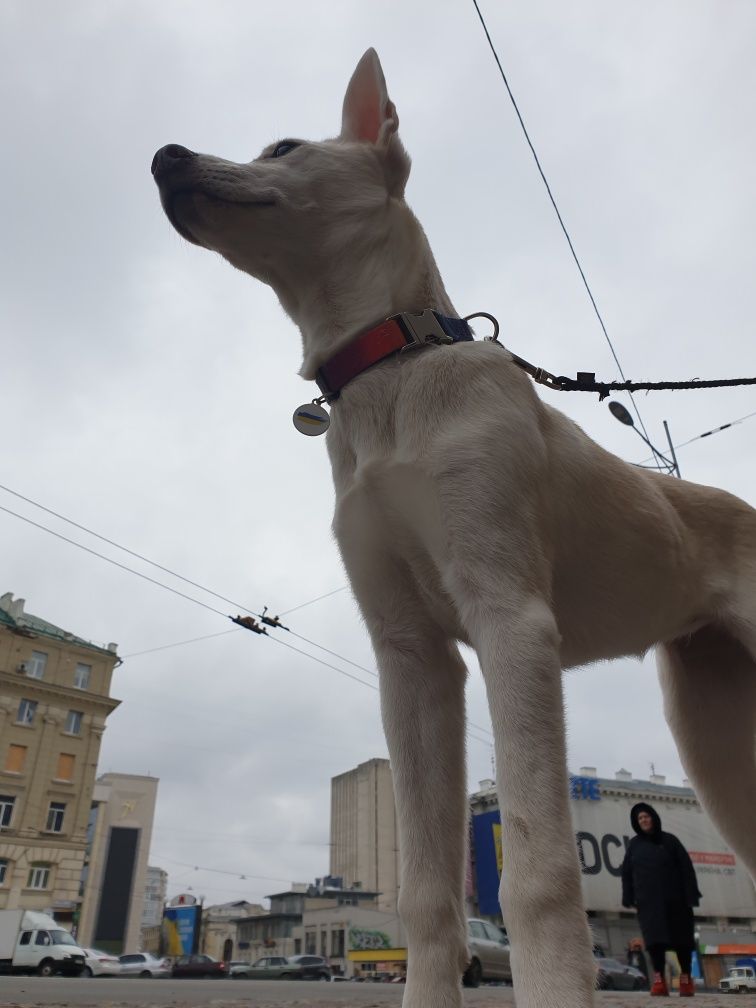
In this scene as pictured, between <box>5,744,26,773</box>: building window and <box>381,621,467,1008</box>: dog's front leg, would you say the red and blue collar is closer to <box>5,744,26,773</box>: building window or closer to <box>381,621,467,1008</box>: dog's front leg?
<box>381,621,467,1008</box>: dog's front leg

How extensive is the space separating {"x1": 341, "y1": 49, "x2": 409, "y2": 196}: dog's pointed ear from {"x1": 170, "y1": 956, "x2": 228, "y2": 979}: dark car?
128 ft

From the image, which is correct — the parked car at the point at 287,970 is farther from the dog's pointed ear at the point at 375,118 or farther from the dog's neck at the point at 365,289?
the dog's pointed ear at the point at 375,118

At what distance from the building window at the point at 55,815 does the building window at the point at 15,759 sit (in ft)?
8.17

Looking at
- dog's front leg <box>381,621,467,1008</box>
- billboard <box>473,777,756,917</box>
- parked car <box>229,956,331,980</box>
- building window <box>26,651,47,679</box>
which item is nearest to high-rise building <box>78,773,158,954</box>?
parked car <box>229,956,331,980</box>

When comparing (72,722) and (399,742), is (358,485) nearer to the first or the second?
(399,742)

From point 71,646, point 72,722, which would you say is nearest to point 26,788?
point 72,722

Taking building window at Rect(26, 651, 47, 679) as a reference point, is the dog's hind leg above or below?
below

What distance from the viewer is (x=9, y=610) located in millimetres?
43250

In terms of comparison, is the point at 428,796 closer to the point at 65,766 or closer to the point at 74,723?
the point at 65,766

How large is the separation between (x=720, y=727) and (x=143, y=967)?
3924 cm

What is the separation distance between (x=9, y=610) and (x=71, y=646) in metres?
4.22

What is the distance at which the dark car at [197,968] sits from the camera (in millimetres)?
34938

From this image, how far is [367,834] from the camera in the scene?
77.6 meters

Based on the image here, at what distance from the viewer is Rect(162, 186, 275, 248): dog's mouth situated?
2738 mm
